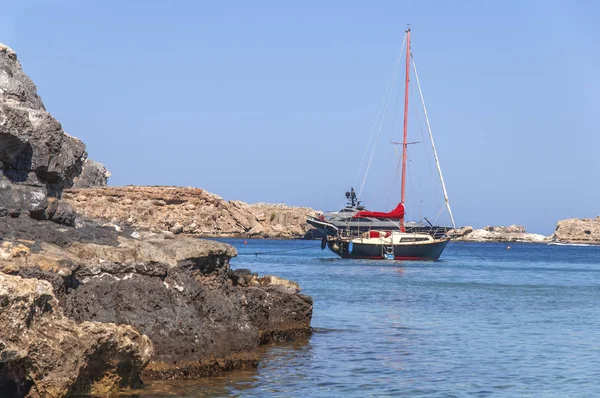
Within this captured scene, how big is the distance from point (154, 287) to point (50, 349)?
352cm

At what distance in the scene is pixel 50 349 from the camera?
11055mm

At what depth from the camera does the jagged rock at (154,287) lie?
42.7 ft

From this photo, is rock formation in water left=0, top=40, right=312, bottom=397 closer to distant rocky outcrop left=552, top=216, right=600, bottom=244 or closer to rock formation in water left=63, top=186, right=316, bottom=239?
rock formation in water left=63, top=186, right=316, bottom=239

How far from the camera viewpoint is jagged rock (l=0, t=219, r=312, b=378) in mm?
13008

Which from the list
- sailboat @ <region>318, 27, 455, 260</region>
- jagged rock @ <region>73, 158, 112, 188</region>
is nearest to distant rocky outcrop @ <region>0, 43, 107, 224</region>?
sailboat @ <region>318, 27, 455, 260</region>

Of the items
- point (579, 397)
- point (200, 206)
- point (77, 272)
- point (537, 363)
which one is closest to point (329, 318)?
point (537, 363)

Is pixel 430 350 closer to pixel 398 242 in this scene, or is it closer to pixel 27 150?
pixel 27 150

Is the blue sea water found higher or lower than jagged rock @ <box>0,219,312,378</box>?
lower

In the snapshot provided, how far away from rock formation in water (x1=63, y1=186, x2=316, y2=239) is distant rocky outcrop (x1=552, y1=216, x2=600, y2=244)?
79353 mm

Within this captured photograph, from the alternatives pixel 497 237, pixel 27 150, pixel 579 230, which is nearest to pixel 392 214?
pixel 27 150

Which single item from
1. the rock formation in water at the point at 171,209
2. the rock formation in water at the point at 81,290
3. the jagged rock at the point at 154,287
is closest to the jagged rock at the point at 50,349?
the rock formation in water at the point at 81,290

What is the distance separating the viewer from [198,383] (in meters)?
14.2

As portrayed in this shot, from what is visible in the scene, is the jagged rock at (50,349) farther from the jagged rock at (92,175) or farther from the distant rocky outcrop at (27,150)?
the jagged rock at (92,175)

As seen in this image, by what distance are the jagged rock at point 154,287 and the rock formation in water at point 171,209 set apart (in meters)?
84.2
